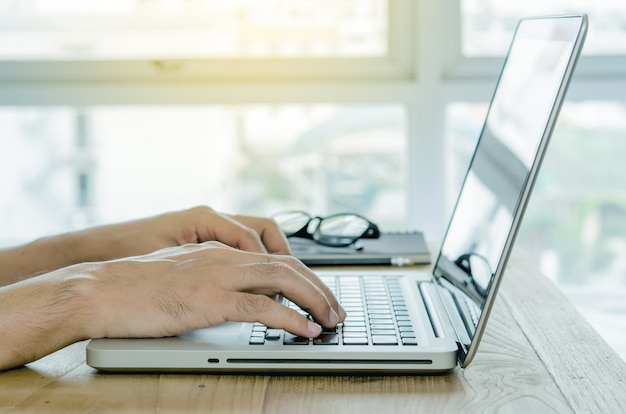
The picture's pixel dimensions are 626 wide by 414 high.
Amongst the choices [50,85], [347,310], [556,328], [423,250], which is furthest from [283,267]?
[50,85]

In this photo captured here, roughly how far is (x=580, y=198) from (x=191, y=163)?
1.03 m

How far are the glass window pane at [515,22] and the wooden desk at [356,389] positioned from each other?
143 cm

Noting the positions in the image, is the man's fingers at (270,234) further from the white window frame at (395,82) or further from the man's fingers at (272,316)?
the white window frame at (395,82)

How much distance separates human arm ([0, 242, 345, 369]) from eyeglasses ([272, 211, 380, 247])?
1.62 ft

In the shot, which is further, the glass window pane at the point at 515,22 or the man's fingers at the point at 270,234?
the glass window pane at the point at 515,22

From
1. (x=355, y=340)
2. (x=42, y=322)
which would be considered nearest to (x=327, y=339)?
(x=355, y=340)

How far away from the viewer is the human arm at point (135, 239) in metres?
1.14

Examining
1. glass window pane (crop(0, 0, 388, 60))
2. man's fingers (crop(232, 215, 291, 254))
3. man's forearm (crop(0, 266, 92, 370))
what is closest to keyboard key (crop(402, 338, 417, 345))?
man's forearm (crop(0, 266, 92, 370))

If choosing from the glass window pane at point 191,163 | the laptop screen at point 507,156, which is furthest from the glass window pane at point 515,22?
the laptop screen at point 507,156

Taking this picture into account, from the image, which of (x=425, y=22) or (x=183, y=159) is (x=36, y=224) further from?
(x=425, y=22)

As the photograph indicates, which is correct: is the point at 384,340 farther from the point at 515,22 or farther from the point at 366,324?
the point at 515,22

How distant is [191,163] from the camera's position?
7.82 ft

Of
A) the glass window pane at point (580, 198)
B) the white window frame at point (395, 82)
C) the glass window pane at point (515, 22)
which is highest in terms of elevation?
the glass window pane at point (515, 22)

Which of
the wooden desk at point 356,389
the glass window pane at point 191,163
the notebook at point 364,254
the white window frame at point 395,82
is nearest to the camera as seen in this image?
the wooden desk at point 356,389
